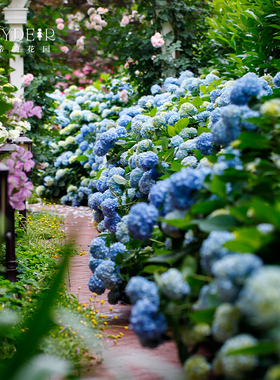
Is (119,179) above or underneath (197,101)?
underneath

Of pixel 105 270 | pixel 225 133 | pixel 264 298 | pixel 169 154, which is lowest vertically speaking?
pixel 105 270

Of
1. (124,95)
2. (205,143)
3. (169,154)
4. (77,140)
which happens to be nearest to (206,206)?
(205,143)

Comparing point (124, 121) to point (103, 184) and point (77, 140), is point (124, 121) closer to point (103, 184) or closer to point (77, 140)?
point (103, 184)

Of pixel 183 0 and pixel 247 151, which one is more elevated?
pixel 183 0

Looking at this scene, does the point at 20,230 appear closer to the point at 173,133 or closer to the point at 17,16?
the point at 173,133

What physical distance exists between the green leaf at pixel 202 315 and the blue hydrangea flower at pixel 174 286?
0.17 m

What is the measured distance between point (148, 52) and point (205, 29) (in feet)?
3.15

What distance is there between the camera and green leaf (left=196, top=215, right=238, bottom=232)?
4.75 feet

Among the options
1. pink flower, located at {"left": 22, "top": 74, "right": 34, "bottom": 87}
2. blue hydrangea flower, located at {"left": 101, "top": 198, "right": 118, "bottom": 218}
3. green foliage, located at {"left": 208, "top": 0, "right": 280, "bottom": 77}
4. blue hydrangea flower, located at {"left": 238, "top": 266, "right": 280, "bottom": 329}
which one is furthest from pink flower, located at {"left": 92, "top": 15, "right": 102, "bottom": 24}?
blue hydrangea flower, located at {"left": 238, "top": 266, "right": 280, "bottom": 329}

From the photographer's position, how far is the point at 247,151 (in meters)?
1.70

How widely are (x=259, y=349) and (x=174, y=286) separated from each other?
0.43 meters

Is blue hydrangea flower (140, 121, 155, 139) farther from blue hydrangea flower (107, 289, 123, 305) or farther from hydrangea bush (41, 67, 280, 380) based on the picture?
blue hydrangea flower (107, 289, 123, 305)

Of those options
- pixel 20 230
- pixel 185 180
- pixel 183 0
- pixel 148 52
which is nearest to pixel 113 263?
pixel 185 180

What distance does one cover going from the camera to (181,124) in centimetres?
327
